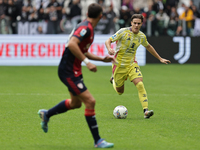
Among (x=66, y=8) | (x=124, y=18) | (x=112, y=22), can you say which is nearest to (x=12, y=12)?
(x=66, y=8)

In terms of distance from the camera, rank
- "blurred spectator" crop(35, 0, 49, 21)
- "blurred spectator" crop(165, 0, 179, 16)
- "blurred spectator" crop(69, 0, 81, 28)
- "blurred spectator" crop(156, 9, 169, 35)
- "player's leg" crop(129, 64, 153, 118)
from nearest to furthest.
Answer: "player's leg" crop(129, 64, 153, 118) < "blurred spectator" crop(35, 0, 49, 21) < "blurred spectator" crop(69, 0, 81, 28) < "blurred spectator" crop(156, 9, 169, 35) < "blurred spectator" crop(165, 0, 179, 16)

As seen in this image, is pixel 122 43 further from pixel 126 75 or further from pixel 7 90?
pixel 7 90

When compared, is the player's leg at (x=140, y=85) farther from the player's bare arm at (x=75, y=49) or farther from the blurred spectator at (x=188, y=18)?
the blurred spectator at (x=188, y=18)

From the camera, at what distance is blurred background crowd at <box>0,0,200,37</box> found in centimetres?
2009

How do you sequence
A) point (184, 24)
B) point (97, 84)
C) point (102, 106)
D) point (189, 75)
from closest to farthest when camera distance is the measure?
point (102, 106) < point (97, 84) < point (189, 75) < point (184, 24)

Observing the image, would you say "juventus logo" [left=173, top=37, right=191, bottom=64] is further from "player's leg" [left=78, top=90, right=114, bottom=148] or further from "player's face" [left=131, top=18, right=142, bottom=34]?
"player's leg" [left=78, top=90, right=114, bottom=148]

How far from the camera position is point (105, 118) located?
8.06 m

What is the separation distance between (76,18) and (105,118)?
1271cm

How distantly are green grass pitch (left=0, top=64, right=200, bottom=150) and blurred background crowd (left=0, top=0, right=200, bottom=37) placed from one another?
5.04 m

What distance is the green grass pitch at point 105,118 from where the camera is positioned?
19.6 ft

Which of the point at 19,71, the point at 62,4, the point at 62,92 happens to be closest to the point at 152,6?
the point at 62,4

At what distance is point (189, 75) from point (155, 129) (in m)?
10.3

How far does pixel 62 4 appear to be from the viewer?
2155 centimetres

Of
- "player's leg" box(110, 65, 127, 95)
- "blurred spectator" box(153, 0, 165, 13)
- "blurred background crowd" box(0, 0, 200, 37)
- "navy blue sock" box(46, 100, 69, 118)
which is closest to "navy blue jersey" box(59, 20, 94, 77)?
"navy blue sock" box(46, 100, 69, 118)
